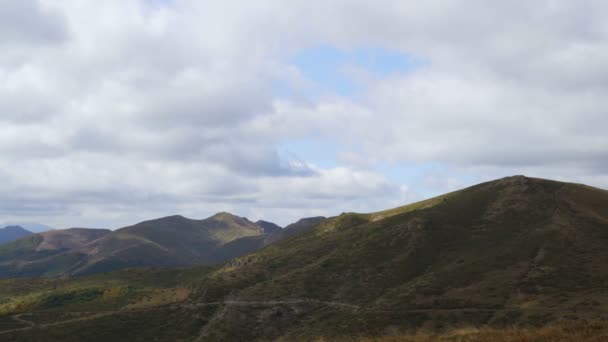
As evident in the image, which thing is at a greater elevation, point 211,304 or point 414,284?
point 414,284

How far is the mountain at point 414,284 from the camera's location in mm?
87562

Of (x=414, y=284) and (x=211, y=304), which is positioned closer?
(x=414, y=284)

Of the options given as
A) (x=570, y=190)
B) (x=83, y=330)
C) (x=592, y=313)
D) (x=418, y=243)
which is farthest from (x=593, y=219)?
(x=83, y=330)

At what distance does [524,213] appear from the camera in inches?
5581

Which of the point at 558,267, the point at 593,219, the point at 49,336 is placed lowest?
the point at 49,336

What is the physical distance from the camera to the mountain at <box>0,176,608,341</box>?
3447 inches

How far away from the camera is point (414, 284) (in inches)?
4286

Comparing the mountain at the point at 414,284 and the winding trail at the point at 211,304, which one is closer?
the mountain at the point at 414,284

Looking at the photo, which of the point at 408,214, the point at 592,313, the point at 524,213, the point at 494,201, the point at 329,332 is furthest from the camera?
the point at 408,214

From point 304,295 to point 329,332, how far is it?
33167 millimetres

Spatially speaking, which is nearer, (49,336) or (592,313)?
(592,313)

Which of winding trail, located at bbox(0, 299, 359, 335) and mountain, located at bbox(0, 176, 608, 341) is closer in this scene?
mountain, located at bbox(0, 176, 608, 341)

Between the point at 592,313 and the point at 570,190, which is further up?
the point at 570,190

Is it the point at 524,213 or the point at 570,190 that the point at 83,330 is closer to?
the point at 524,213
